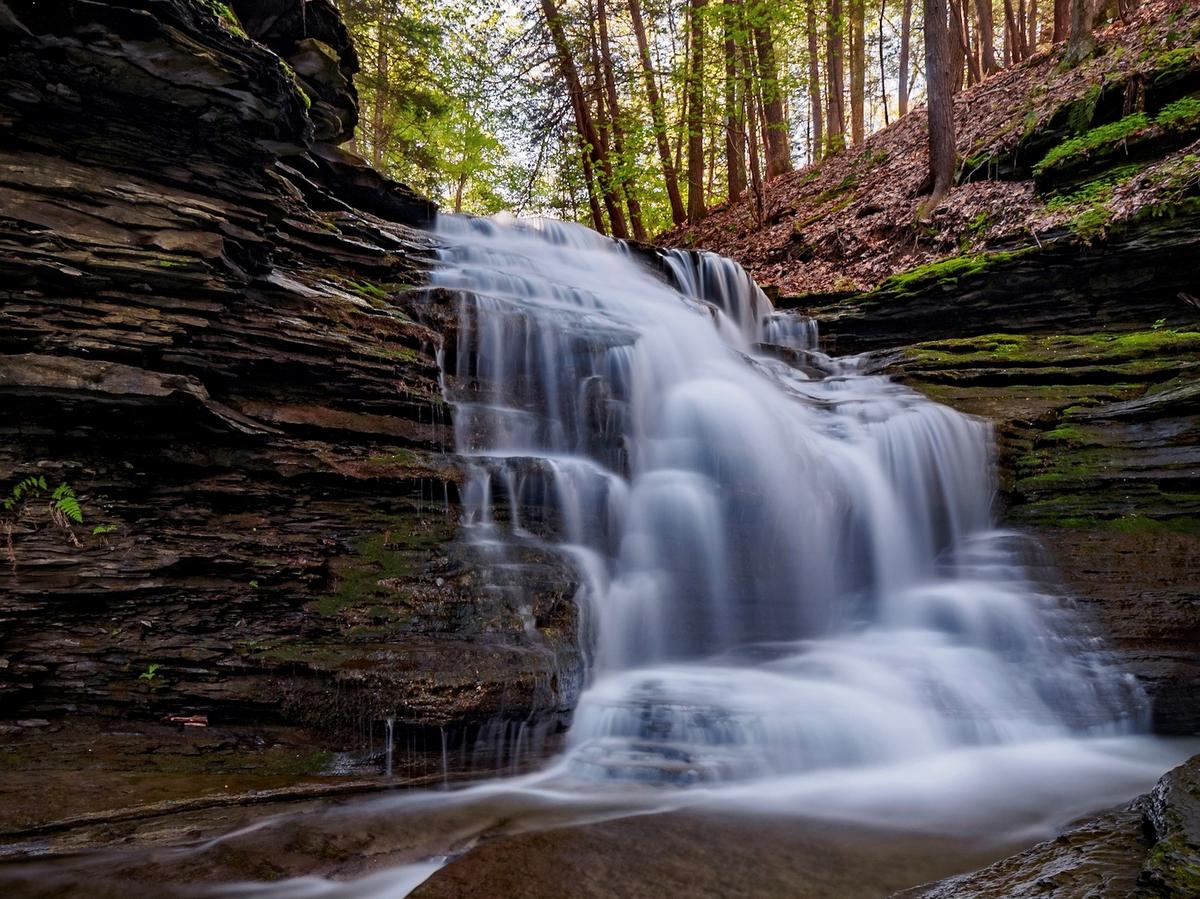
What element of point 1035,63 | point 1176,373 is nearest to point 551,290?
point 1176,373

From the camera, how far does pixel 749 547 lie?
21.0 feet

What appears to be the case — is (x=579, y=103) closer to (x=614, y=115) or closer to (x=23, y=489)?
(x=614, y=115)

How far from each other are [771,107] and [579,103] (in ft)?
16.8

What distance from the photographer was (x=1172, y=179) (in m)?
8.24

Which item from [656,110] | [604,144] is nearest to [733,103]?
[656,110]

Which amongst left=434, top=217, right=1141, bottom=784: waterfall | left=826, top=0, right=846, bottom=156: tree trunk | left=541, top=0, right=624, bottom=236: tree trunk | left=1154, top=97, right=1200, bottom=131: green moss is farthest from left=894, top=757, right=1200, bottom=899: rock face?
left=826, top=0, right=846, bottom=156: tree trunk

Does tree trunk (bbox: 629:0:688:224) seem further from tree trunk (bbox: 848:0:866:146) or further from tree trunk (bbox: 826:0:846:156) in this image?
tree trunk (bbox: 848:0:866:146)

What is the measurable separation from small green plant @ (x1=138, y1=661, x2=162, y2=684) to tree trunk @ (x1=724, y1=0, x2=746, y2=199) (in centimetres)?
1361

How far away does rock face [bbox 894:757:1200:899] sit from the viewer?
1945 millimetres

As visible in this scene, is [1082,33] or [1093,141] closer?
[1093,141]

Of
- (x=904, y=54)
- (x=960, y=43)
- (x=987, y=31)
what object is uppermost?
(x=904, y=54)

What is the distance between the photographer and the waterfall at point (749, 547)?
4652mm

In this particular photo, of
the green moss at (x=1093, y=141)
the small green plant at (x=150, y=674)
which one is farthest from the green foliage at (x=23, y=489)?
the green moss at (x=1093, y=141)

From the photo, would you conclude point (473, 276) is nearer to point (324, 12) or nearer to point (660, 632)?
point (324, 12)
